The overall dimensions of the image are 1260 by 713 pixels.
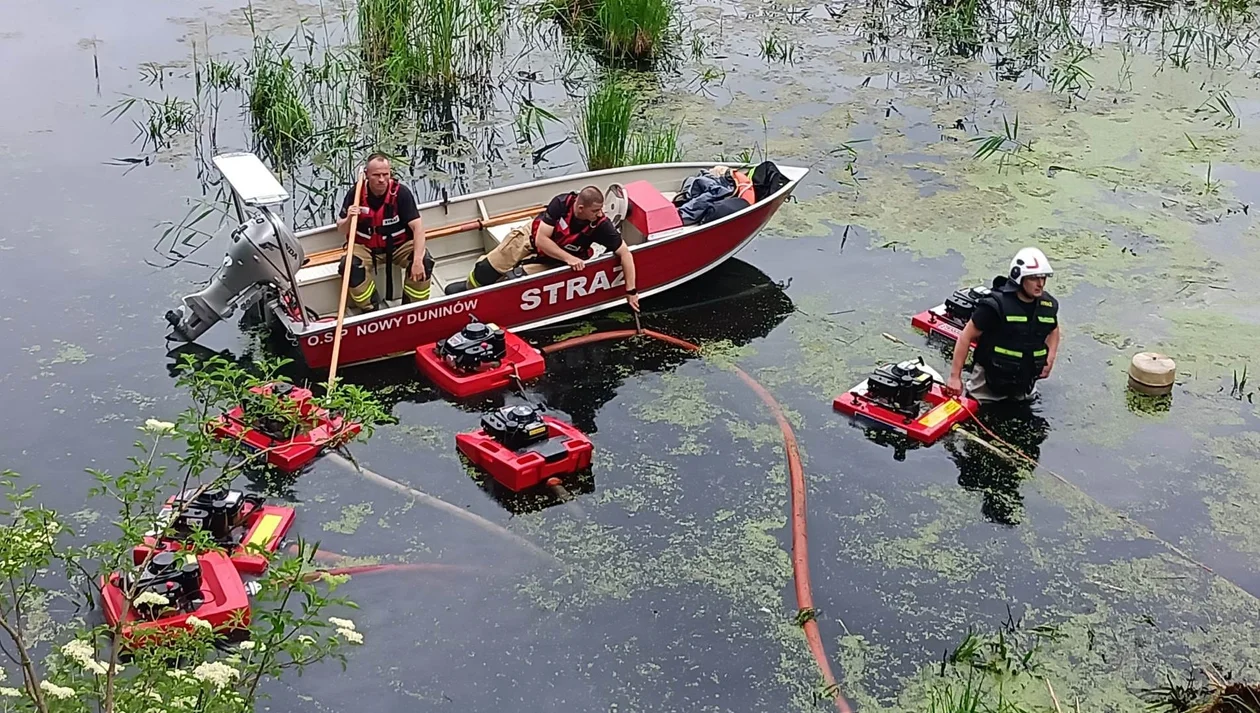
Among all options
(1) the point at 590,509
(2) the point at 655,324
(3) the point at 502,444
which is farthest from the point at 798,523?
(2) the point at 655,324

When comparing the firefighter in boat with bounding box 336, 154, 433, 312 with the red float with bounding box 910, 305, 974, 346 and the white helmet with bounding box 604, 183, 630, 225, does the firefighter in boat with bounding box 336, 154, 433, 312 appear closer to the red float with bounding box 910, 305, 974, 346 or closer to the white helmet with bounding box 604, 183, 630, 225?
the white helmet with bounding box 604, 183, 630, 225

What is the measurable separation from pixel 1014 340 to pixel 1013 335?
4 cm

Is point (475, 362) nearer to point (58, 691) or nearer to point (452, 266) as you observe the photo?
point (452, 266)

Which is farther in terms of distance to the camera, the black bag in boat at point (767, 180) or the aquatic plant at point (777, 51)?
the aquatic plant at point (777, 51)

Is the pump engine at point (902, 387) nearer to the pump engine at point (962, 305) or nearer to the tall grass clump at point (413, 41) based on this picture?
the pump engine at point (962, 305)

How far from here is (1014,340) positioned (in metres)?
6.19

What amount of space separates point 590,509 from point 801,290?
107 inches

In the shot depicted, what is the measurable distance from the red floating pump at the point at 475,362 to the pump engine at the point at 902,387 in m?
1.78

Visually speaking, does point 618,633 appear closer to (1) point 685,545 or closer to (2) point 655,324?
(1) point 685,545

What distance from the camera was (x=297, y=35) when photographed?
37.9 feet

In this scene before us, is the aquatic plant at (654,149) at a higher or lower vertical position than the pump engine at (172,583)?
higher

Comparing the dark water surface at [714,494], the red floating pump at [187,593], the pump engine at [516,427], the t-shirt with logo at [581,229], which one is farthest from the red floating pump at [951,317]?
the red floating pump at [187,593]

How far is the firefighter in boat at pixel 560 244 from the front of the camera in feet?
22.9

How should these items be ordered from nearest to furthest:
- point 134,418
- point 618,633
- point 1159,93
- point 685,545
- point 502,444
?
1. point 618,633
2. point 685,545
3. point 502,444
4. point 134,418
5. point 1159,93
